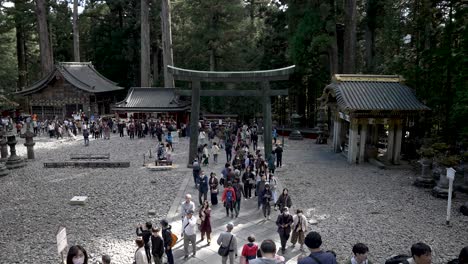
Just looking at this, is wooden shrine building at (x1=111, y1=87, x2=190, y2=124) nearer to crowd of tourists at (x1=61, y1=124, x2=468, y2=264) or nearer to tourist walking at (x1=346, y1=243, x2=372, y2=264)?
crowd of tourists at (x1=61, y1=124, x2=468, y2=264)

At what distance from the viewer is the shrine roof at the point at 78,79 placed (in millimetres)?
33250

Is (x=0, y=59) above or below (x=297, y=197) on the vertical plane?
above

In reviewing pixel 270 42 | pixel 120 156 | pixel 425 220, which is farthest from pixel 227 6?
pixel 425 220

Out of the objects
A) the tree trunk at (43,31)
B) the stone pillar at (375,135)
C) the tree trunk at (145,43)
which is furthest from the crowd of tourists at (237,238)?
the tree trunk at (43,31)

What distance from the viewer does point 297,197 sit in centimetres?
1424

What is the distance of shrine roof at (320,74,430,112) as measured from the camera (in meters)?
18.6

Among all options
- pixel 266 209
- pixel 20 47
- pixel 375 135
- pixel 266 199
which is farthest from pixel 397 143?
pixel 20 47

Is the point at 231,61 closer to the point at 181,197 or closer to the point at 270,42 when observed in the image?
A: the point at 270,42

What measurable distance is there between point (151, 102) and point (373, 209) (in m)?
22.4

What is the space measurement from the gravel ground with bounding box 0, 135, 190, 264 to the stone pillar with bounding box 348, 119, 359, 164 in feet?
27.4

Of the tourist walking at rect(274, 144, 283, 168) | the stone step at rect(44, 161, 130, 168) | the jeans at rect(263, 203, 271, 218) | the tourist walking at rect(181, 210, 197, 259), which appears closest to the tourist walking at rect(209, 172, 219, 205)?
the jeans at rect(263, 203, 271, 218)

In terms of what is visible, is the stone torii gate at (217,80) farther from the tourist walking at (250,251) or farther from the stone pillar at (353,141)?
the tourist walking at (250,251)

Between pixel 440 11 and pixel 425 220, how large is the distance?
37.8ft

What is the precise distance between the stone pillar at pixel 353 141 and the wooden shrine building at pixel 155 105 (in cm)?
1499
